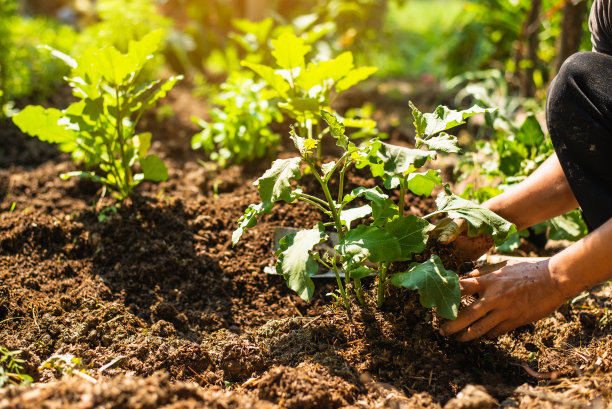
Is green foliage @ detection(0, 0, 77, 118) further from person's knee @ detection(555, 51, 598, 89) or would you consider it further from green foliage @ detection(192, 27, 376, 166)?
person's knee @ detection(555, 51, 598, 89)

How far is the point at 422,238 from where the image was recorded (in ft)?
5.54

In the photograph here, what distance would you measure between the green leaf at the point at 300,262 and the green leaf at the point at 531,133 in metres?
1.32

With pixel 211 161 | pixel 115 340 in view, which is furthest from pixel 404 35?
pixel 115 340

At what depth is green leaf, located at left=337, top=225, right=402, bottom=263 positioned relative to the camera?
1.55 meters

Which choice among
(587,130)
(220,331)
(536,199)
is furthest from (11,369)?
(587,130)

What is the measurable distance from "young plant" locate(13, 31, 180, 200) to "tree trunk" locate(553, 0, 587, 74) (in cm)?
235

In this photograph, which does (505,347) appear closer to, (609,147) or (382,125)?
(609,147)

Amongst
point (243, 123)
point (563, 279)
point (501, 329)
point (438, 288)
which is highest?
point (243, 123)

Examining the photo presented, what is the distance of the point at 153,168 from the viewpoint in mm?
2406

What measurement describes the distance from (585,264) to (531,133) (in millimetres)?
1028

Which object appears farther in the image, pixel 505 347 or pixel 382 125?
pixel 382 125

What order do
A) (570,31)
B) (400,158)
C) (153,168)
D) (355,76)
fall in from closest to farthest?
(400,158) < (355,76) < (153,168) < (570,31)

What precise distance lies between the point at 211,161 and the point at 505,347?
2.05 metres

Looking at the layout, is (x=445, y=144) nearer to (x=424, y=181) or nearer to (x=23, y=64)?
(x=424, y=181)
